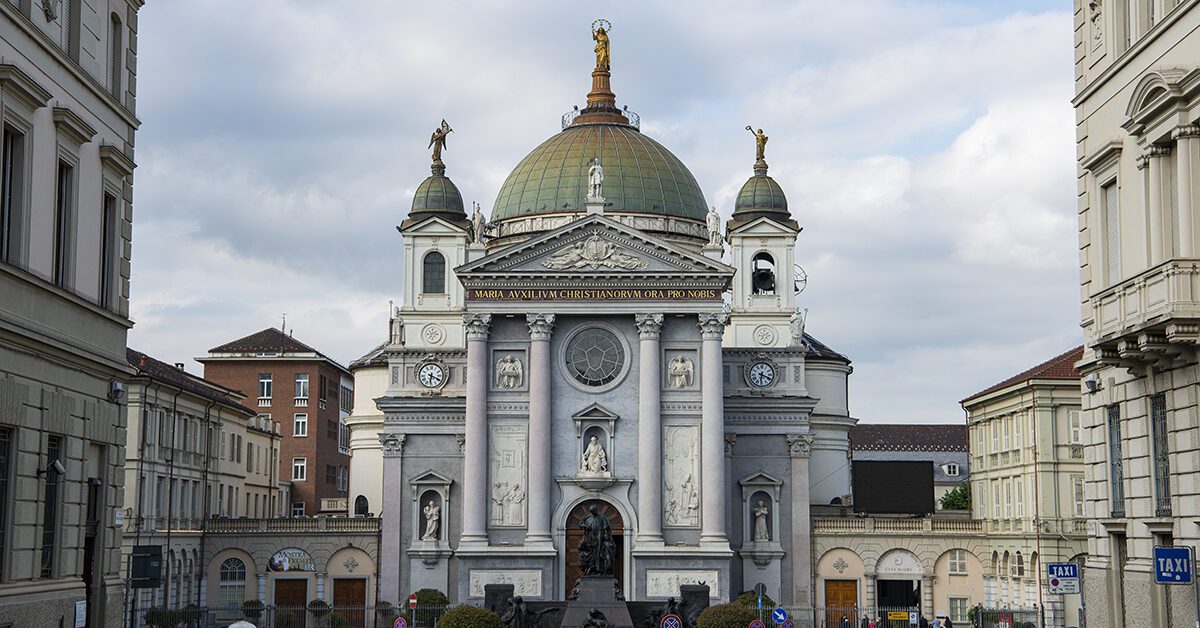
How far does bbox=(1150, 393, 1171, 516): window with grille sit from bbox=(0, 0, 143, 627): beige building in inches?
Answer: 756

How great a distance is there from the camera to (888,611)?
6725 cm

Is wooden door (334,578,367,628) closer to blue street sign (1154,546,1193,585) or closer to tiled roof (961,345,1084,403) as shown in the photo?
tiled roof (961,345,1084,403)

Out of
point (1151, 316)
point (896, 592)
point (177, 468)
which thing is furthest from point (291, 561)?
point (1151, 316)

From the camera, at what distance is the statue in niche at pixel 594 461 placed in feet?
230

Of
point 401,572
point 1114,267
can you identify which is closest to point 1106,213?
point 1114,267

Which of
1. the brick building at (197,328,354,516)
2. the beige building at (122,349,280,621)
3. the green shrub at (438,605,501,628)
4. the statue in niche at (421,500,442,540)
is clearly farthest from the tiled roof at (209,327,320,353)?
the green shrub at (438,605,501,628)

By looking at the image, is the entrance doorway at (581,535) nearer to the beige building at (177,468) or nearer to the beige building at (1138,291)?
the beige building at (177,468)

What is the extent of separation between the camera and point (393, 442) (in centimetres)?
7425

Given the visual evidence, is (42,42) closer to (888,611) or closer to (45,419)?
(45,419)

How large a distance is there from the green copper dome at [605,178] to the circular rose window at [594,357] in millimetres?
14648

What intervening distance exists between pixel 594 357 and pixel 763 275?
14.9 m

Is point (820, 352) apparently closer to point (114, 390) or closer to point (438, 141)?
point (438, 141)

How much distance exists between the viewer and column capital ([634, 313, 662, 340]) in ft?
230

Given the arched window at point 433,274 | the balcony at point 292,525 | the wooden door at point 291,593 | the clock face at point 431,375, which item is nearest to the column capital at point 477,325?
the clock face at point 431,375
